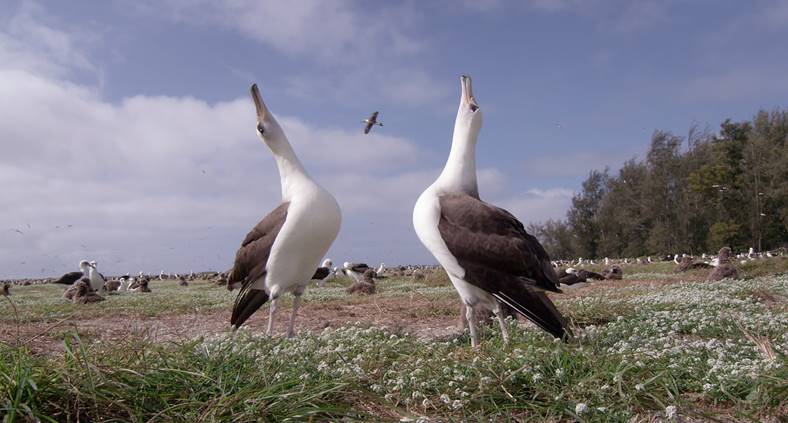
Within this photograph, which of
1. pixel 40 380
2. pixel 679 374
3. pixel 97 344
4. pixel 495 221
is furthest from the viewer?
pixel 495 221

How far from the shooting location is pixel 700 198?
5578 cm

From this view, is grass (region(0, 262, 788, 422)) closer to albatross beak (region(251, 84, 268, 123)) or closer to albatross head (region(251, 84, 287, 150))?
albatross head (region(251, 84, 287, 150))

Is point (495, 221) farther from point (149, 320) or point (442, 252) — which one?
point (149, 320)

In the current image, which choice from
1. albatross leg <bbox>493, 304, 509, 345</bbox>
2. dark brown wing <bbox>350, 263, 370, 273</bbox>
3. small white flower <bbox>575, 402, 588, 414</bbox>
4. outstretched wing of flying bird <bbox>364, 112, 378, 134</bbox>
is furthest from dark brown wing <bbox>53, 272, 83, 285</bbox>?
small white flower <bbox>575, 402, 588, 414</bbox>

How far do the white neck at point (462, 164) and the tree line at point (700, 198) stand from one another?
50.8 meters

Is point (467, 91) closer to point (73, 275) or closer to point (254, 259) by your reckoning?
point (254, 259)

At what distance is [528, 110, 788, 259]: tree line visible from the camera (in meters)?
51.9

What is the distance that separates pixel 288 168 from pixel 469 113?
2.38 meters

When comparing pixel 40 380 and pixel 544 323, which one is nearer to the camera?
pixel 40 380

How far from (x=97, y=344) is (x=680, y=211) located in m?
60.4

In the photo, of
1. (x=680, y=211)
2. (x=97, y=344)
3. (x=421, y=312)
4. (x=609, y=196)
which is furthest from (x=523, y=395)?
(x=609, y=196)

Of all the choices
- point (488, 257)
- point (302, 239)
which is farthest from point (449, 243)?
point (302, 239)

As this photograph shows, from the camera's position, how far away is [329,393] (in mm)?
3598

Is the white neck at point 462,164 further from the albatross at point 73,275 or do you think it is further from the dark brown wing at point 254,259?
the albatross at point 73,275
